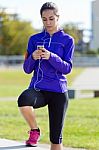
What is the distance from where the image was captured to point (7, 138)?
8.02 m

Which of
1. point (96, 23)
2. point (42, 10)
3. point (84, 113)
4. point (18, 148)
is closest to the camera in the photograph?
point (42, 10)

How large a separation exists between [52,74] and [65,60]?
0.20 m

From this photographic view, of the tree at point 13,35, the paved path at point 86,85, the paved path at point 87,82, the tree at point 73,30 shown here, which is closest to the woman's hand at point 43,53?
the paved path at point 86,85

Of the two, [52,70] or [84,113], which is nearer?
[52,70]

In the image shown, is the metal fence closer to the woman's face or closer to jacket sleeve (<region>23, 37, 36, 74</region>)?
jacket sleeve (<region>23, 37, 36, 74</region>)

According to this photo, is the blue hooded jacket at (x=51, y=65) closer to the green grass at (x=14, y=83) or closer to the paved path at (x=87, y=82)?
the green grass at (x=14, y=83)

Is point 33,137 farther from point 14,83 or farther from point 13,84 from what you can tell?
point 14,83

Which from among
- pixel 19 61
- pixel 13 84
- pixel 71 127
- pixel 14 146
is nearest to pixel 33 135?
pixel 14 146

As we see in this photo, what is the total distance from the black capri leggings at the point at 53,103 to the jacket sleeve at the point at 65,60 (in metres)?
0.29

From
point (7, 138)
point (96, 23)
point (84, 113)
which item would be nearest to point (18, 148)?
point (7, 138)

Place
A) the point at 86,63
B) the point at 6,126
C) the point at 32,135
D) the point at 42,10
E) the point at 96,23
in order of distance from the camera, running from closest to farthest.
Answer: the point at 42,10 → the point at 32,135 → the point at 6,126 → the point at 96,23 → the point at 86,63

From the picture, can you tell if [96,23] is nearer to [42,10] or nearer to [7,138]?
[7,138]

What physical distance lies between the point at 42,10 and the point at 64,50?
A: 480 mm

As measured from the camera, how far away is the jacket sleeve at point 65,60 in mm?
5102
